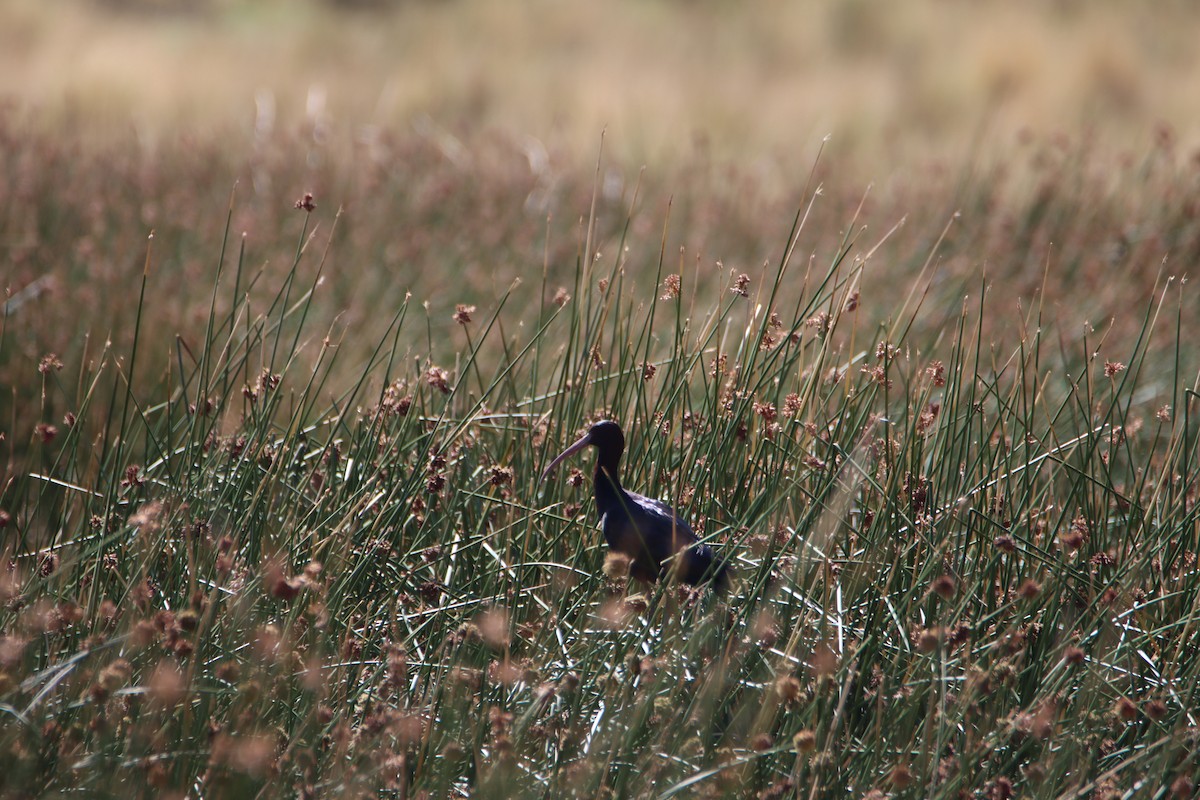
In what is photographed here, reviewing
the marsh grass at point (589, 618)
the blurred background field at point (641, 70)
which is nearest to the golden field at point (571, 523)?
the marsh grass at point (589, 618)

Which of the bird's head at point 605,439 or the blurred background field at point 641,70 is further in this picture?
the blurred background field at point 641,70

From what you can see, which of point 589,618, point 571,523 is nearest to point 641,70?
point 571,523

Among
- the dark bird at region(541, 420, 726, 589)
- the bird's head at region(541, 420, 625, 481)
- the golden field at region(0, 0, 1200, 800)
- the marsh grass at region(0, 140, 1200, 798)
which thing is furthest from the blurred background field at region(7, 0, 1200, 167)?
the dark bird at region(541, 420, 726, 589)

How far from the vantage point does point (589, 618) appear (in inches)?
83.0

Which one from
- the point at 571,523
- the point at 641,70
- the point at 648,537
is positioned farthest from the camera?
the point at 641,70

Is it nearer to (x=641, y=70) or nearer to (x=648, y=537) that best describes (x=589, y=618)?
(x=648, y=537)

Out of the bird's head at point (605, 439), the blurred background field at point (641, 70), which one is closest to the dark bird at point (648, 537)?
the bird's head at point (605, 439)

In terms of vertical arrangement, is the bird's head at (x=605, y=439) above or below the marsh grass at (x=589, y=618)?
above

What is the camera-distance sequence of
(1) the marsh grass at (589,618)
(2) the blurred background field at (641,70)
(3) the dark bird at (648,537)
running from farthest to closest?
(2) the blurred background field at (641,70) < (3) the dark bird at (648,537) < (1) the marsh grass at (589,618)

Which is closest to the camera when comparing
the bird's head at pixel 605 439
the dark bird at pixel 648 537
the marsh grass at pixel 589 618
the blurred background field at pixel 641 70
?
the marsh grass at pixel 589 618

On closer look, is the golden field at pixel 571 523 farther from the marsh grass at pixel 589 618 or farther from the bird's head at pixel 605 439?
the bird's head at pixel 605 439

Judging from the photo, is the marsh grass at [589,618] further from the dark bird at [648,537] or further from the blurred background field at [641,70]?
the blurred background field at [641,70]

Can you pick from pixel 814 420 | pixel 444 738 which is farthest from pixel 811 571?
pixel 444 738

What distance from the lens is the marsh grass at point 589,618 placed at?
5.55 ft
